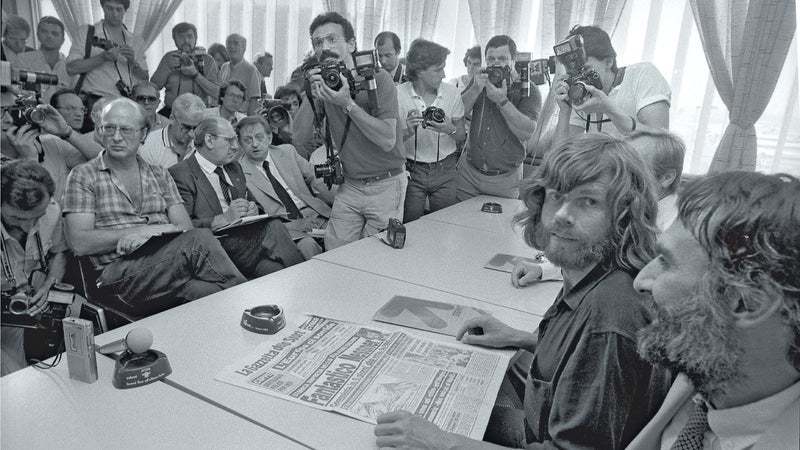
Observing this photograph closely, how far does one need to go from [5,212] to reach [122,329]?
94 cm

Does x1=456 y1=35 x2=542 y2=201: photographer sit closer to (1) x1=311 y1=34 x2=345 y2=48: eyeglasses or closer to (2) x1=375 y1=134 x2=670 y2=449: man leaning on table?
(1) x1=311 y1=34 x2=345 y2=48: eyeglasses

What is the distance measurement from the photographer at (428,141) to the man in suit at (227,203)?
978 mm

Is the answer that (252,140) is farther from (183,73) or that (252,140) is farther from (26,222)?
(183,73)

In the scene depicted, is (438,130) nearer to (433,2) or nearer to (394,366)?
(394,366)

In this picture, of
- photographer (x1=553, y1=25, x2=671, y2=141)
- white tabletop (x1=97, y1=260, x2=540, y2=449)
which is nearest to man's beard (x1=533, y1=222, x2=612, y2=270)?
white tabletop (x1=97, y1=260, x2=540, y2=449)

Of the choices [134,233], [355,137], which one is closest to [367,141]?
[355,137]

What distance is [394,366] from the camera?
130 cm

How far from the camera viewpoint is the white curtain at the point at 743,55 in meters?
3.78

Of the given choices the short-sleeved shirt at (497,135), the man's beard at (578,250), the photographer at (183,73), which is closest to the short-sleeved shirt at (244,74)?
the photographer at (183,73)

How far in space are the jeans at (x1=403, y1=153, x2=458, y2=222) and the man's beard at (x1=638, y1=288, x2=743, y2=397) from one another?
2513mm

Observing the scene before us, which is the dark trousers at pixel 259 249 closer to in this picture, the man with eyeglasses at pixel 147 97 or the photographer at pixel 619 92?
the photographer at pixel 619 92

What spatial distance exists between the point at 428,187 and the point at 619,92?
3.90ft

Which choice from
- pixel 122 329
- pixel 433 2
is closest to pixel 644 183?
pixel 122 329

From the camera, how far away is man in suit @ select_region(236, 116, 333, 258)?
10.2ft
